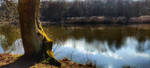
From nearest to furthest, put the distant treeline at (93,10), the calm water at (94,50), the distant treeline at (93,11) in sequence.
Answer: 1. the calm water at (94,50)
2. the distant treeline at (93,11)
3. the distant treeline at (93,10)

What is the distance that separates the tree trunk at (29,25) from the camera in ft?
10.6

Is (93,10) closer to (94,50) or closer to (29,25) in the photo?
(94,50)

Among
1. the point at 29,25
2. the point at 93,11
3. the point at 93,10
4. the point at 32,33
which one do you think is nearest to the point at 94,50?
the point at 32,33

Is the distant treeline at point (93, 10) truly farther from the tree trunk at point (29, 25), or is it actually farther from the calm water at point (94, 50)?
the tree trunk at point (29, 25)

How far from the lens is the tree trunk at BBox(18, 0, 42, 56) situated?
3236mm

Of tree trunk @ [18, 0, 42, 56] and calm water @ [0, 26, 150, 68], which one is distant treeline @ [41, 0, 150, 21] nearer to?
calm water @ [0, 26, 150, 68]

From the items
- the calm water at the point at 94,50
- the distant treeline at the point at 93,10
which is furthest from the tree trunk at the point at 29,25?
the distant treeline at the point at 93,10

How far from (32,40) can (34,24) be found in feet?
1.30

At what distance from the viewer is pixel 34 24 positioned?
3.39 meters

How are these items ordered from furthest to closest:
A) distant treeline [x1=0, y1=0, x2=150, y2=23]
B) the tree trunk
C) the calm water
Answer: distant treeline [x1=0, y1=0, x2=150, y2=23]
the calm water
the tree trunk

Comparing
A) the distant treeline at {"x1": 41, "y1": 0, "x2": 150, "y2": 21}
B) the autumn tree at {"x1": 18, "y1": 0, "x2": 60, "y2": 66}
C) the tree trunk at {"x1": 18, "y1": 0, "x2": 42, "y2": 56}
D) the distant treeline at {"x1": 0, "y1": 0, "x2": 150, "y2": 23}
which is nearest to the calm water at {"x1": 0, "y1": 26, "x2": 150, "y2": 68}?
the autumn tree at {"x1": 18, "y1": 0, "x2": 60, "y2": 66}

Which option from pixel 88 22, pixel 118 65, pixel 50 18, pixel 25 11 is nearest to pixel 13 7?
pixel 25 11

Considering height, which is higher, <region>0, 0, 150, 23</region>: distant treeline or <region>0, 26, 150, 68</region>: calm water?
<region>0, 0, 150, 23</region>: distant treeline

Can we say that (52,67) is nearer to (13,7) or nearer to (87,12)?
(13,7)
